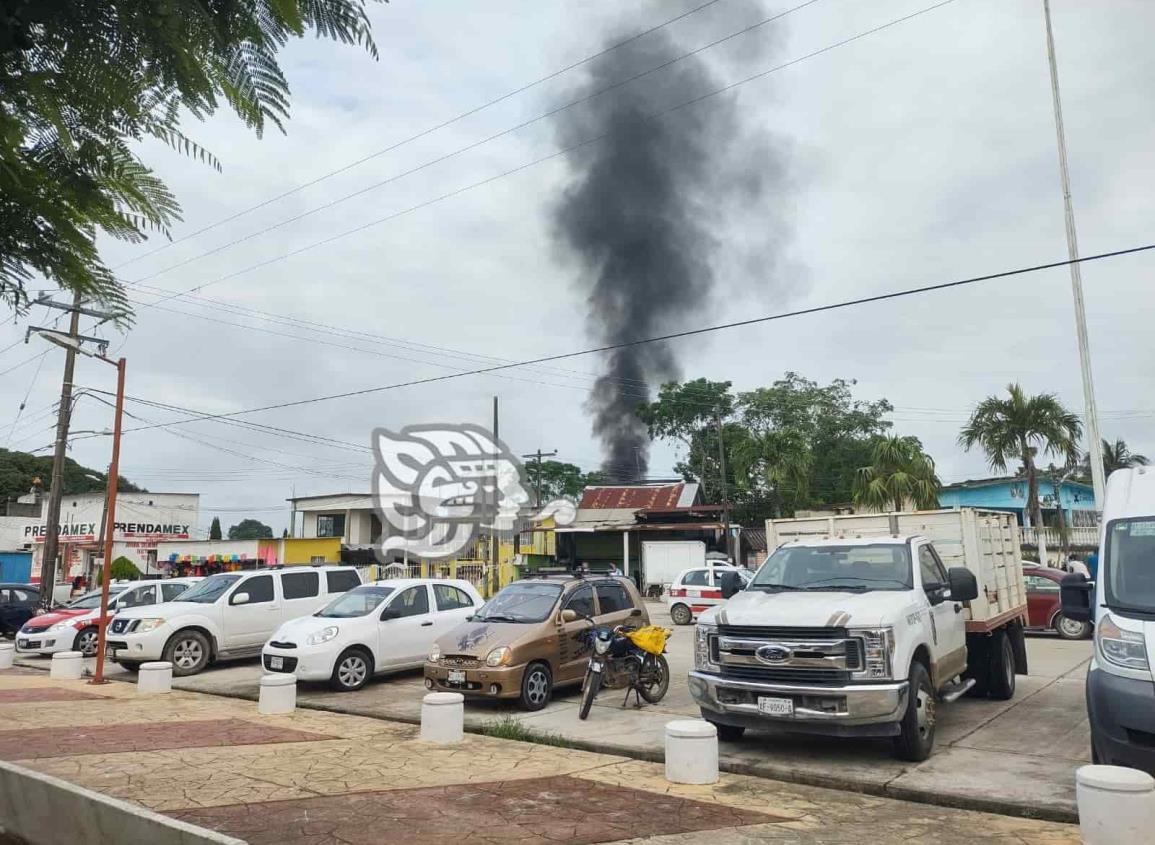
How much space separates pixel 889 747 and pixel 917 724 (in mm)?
761

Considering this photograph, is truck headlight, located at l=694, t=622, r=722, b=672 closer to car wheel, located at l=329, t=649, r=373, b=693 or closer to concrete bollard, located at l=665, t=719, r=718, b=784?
concrete bollard, located at l=665, t=719, r=718, b=784

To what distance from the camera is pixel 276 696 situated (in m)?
11.2

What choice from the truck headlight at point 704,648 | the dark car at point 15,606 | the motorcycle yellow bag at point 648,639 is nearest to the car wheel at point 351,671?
the motorcycle yellow bag at point 648,639

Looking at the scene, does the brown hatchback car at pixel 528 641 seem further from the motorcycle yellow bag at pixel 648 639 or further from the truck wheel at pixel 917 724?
the truck wheel at pixel 917 724

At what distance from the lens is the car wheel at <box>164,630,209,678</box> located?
49.4 ft

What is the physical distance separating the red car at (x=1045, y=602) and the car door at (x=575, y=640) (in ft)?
36.0

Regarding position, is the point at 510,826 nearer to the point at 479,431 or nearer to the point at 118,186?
the point at 118,186

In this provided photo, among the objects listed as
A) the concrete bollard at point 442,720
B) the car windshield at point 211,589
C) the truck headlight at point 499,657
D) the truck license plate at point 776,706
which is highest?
the car windshield at point 211,589

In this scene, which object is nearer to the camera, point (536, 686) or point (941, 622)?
point (941, 622)

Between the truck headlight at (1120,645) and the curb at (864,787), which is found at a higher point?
the truck headlight at (1120,645)

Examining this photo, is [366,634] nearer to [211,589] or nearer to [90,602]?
[211,589]

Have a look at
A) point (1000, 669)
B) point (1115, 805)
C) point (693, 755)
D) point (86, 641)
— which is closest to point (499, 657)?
point (693, 755)

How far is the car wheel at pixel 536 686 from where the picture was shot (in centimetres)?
1082

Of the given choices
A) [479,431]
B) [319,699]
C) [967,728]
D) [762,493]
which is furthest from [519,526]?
[967,728]
